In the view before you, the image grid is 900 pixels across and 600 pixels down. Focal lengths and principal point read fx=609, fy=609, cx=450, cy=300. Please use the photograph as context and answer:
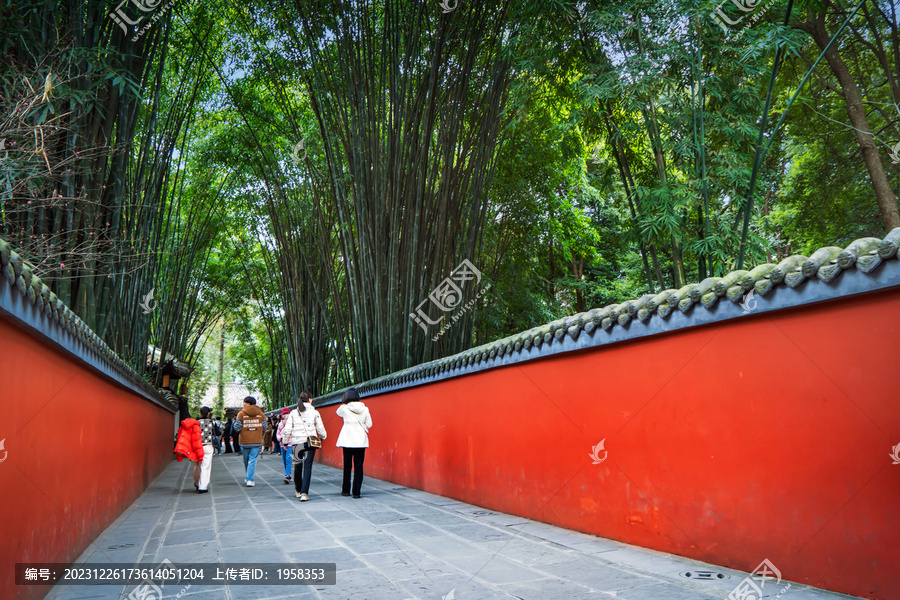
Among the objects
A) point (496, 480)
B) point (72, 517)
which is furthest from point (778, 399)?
point (72, 517)

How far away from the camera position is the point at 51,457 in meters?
2.81

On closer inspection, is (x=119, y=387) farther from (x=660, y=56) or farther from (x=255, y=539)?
(x=660, y=56)

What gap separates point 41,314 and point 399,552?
212cm

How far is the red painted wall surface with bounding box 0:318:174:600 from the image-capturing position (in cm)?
221

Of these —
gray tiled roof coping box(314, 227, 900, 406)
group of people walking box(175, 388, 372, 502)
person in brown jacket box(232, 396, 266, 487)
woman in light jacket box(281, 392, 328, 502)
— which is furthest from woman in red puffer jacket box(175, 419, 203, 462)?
gray tiled roof coping box(314, 227, 900, 406)

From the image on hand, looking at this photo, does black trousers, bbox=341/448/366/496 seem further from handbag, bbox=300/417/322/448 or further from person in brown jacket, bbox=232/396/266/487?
person in brown jacket, bbox=232/396/266/487

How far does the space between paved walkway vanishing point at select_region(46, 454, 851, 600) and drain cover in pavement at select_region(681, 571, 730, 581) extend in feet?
0.12

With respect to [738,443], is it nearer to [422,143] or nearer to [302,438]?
[302,438]

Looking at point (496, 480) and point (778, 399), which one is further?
point (496, 480)

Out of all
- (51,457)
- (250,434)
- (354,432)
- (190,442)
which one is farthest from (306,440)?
(51,457)

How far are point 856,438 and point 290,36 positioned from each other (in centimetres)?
723

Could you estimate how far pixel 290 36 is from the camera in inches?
292

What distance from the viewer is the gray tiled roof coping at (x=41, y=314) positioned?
2037 mm

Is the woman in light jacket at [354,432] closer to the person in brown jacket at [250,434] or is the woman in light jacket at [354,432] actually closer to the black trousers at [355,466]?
the black trousers at [355,466]
